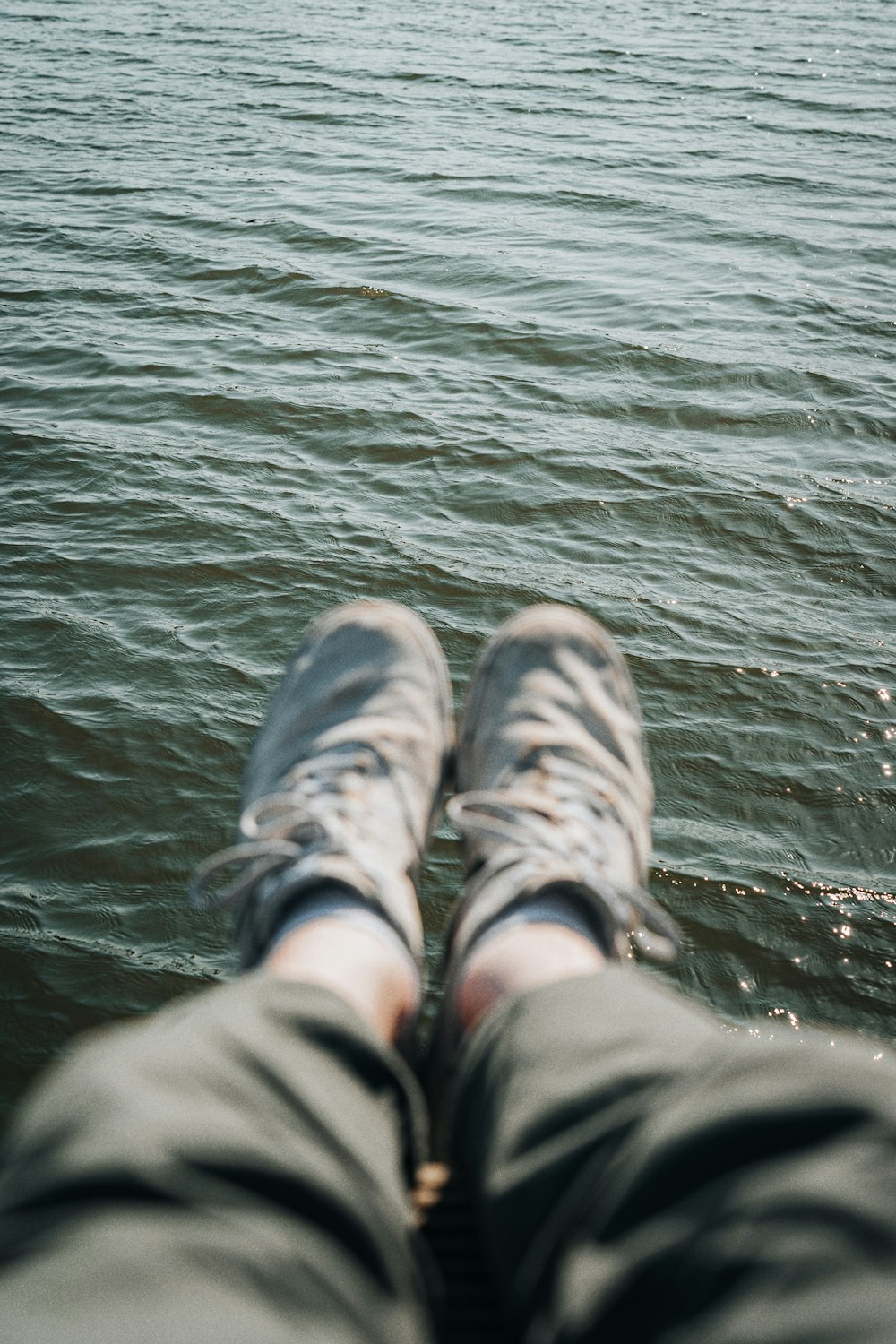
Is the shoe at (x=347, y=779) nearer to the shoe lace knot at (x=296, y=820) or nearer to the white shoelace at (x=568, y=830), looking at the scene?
the shoe lace knot at (x=296, y=820)

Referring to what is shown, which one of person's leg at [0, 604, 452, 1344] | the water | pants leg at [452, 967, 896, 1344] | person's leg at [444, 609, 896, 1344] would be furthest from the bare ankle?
the water

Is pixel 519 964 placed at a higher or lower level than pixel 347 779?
higher

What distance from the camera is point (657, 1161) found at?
3.22 ft

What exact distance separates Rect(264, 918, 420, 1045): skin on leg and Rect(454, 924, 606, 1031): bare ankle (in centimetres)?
9

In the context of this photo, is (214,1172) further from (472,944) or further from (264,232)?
(264,232)

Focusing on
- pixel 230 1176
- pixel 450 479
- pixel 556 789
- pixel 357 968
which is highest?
pixel 230 1176

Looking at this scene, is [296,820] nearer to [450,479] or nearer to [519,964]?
[519,964]

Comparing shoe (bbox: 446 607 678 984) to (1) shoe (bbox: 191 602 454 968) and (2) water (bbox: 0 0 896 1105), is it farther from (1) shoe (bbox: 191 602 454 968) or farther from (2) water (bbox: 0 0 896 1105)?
(2) water (bbox: 0 0 896 1105)

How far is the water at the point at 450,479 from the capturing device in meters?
2.71

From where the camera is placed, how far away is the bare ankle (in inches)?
59.4

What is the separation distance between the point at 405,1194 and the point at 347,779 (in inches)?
44.9

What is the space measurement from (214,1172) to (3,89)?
1136 cm

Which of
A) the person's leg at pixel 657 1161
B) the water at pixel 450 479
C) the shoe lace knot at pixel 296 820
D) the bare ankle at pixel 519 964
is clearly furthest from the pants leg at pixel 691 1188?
the water at pixel 450 479

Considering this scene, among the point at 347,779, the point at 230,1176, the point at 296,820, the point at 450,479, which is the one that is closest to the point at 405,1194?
the point at 230,1176
